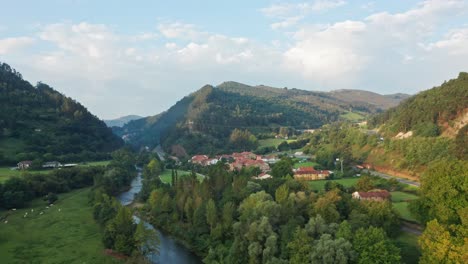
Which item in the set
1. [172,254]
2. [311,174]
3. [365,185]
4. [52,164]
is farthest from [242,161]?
[172,254]

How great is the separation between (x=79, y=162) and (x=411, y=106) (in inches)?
3461

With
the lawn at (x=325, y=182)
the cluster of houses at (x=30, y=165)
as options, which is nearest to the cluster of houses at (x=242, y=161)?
the lawn at (x=325, y=182)

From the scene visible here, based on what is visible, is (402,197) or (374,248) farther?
(402,197)

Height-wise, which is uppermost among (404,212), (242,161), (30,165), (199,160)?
(30,165)

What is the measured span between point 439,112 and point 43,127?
339 feet

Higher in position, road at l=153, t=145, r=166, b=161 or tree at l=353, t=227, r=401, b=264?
tree at l=353, t=227, r=401, b=264

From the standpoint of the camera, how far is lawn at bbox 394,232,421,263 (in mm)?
31073

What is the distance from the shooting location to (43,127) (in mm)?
101875

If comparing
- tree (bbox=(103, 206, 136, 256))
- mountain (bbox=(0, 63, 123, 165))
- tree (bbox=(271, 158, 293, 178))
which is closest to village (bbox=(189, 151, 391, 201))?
tree (bbox=(271, 158, 293, 178))

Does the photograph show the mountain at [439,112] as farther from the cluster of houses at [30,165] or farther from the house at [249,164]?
the cluster of houses at [30,165]

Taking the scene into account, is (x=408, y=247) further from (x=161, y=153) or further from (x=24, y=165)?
(x=161, y=153)

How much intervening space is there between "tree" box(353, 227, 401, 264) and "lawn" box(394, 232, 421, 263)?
393 cm

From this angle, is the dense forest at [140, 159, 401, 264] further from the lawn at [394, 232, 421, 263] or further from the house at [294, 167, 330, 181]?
the house at [294, 167, 330, 181]

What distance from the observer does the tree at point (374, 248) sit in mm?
27484
